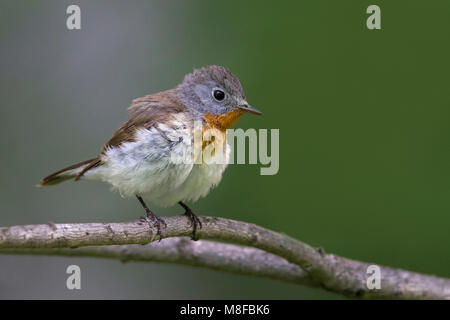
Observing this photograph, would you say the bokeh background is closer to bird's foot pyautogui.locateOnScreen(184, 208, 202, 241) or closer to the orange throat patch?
the orange throat patch

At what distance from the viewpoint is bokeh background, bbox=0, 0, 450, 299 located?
5.27m

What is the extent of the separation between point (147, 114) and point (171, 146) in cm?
50

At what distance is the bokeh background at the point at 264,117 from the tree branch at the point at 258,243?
0.59 metres

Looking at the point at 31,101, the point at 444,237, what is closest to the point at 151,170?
the point at 444,237

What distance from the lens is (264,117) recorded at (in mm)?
5676

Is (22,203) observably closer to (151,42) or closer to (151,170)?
(151,42)

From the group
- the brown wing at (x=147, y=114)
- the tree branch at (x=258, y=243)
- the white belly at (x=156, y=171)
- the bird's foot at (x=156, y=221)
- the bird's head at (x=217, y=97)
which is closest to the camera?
the tree branch at (x=258, y=243)

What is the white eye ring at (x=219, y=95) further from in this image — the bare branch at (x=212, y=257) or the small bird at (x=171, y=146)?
the bare branch at (x=212, y=257)

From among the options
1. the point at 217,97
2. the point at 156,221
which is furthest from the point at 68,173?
the point at 217,97

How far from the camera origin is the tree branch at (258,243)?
3.06 metres

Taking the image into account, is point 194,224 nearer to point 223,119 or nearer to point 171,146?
point 171,146

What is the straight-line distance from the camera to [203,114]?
15.0 ft

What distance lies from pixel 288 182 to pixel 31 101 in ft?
10.1

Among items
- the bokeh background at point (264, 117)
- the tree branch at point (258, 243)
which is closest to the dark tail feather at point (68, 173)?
the tree branch at point (258, 243)
